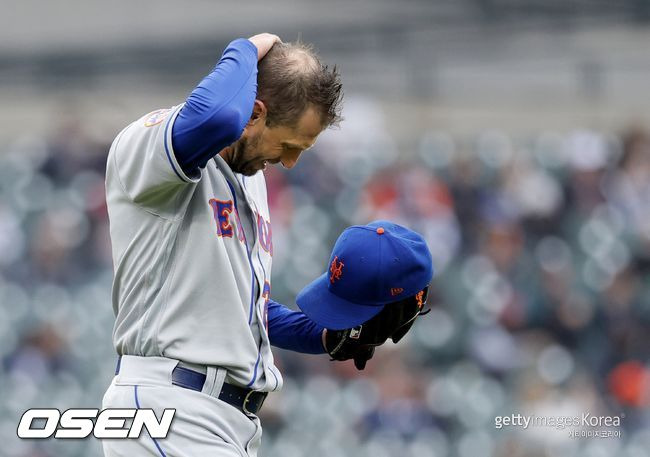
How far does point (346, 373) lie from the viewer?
6766mm

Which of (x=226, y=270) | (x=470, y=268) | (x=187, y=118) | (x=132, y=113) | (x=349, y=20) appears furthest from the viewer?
(x=349, y=20)

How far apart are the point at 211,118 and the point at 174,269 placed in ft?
1.29

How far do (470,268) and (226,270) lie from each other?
488 cm

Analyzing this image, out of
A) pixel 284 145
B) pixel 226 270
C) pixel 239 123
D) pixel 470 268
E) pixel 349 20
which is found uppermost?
pixel 239 123

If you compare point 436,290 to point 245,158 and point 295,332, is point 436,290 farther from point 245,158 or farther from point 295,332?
point 245,158

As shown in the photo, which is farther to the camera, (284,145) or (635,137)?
(635,137)

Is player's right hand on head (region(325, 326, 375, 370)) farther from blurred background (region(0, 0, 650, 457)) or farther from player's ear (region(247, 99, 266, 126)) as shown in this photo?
blurred background (region(0, 0, 650, 457))

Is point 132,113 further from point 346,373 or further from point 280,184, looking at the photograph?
point 346,373

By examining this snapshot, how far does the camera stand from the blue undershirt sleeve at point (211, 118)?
7.54ft

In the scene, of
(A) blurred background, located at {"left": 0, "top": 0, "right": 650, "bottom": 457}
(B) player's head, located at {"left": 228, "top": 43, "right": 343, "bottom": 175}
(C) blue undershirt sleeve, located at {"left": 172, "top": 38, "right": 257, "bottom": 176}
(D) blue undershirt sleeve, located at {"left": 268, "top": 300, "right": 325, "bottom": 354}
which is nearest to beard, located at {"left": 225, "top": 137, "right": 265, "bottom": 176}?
(B) player's head, located at {"left": 228, "top": 43, "right": 343, "bottom": 175}

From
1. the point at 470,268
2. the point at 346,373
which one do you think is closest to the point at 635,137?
the point at 470,268

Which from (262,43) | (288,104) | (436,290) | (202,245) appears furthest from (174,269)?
(436,290)

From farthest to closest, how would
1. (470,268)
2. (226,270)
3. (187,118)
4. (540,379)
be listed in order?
(470,268)
(540,379)
(226,270)
(187,118)

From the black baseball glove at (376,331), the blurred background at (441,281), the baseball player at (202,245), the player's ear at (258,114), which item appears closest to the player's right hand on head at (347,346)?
the black baseball glove at (376,331)
